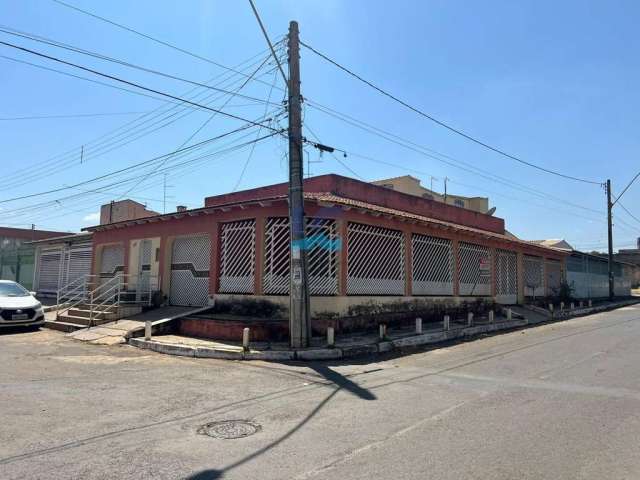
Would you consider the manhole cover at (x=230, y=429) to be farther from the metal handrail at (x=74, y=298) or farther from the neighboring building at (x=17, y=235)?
the neighboring building at (x=17, y=235)

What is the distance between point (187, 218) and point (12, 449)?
1291cm

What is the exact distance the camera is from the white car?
14.8 meters

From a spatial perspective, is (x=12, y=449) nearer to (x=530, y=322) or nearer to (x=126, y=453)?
(x=126, y=453)

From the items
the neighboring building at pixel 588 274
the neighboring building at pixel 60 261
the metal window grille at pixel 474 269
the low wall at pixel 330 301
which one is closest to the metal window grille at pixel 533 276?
the neighboring building at pixel 588 274

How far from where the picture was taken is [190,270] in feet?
57.0

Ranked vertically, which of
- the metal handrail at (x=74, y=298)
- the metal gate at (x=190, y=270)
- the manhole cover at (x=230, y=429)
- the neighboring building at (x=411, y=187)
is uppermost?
the neighboring building at (x=411, y=187)

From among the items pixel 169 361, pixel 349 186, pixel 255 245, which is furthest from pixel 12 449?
pixel 349 186

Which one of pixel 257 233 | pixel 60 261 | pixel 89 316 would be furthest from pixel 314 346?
pixel 60 261

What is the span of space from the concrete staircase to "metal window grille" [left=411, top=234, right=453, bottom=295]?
383 inches

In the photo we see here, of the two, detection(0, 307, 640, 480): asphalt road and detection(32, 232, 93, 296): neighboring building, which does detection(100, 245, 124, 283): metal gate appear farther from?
detection(0, 307, 640, 480): asphalt road

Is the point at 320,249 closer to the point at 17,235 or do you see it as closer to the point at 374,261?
the point at 374,261

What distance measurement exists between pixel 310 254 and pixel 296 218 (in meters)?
3.09

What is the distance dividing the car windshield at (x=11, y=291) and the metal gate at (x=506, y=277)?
1952 centimetres

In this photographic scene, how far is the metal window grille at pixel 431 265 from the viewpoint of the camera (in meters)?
18.4
